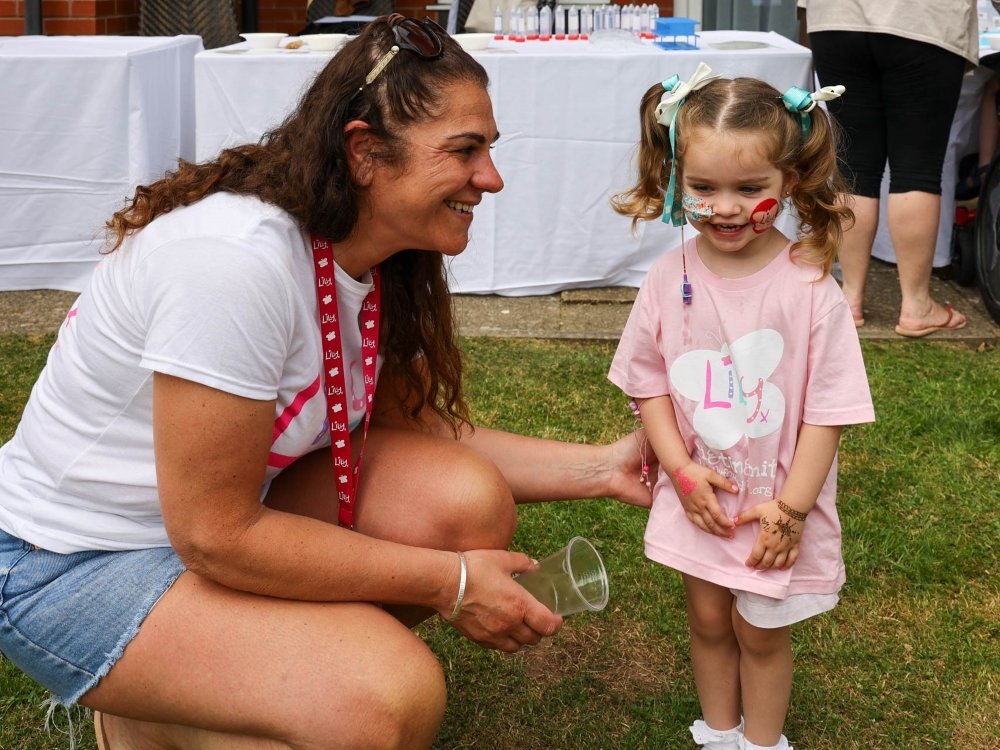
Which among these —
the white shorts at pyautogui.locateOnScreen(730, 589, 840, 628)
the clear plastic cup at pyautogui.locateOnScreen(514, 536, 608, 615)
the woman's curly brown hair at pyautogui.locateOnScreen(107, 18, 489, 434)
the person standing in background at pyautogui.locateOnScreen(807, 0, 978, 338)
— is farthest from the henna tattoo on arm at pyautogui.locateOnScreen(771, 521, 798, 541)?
the person standing in background at pyautogui.locateOnScreen(807, 0, 978, 338)

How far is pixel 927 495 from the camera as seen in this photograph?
10.4 feet

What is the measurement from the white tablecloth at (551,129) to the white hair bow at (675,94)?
99.9 inches

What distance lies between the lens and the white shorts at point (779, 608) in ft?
6.61

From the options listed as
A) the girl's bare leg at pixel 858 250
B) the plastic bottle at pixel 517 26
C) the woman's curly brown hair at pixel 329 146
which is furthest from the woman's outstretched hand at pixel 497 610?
the plastic bottle at pixel 517 26

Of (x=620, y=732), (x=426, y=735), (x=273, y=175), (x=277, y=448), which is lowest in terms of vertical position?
(x=620, y=732)

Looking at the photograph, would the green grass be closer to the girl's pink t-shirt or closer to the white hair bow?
the girl's pink t-shirt

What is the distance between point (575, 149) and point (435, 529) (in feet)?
9.45

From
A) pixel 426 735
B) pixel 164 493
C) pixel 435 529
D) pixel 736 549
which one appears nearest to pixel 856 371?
pixel 736 549

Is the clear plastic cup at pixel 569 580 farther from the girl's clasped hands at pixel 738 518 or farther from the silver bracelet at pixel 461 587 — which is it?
the silver bracelet at pixel 461 587

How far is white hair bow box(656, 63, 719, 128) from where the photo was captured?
200 centimetres

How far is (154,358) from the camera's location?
5.32 ft

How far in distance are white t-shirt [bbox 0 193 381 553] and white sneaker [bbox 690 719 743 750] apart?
36.0 inches

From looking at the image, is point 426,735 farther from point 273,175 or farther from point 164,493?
point 273,175

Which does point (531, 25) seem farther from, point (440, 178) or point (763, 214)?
point (440, 178)
